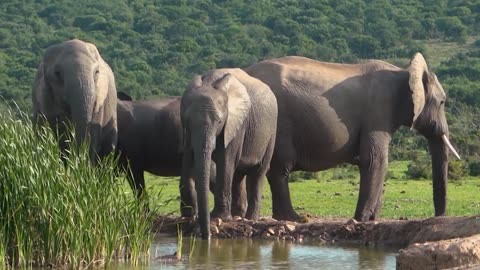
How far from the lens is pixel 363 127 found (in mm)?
17328

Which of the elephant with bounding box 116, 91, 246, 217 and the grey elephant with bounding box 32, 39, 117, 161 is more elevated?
the grey elephant with bounding box 32, 39, 117, 161

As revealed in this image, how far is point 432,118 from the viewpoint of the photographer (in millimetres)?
17969

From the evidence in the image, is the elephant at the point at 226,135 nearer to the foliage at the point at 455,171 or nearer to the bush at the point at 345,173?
the foliage at the point at 455,171

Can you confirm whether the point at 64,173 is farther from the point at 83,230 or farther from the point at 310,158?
the point at 310,158

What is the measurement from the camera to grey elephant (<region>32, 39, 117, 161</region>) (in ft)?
49.9

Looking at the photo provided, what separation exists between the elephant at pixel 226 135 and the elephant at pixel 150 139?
4.34 ft

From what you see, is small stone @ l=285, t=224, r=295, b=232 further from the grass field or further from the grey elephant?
the grey elephant

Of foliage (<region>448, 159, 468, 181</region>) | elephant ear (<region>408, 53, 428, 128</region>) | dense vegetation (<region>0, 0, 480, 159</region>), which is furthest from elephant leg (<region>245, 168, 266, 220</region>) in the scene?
dense vegetation (<region>0, 0, 480, 159</region>)

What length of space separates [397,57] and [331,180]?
4257 centimetres

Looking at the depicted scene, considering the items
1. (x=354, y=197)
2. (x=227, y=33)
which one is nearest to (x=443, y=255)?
(x=354, y=197)

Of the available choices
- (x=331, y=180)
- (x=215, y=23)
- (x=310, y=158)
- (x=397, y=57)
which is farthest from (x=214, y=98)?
(x=215, y=23)

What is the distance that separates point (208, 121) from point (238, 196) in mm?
2209

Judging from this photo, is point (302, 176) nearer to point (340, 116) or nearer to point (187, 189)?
point (340, 116)

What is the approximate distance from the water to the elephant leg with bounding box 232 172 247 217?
1671mm
